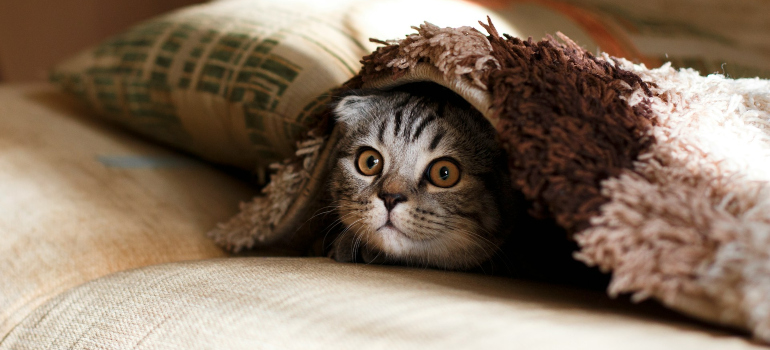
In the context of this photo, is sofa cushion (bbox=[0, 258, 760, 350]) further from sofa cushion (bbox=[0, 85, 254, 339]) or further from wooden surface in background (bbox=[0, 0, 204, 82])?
wooden surface in background (bbox=[0, 0, 204, 82])

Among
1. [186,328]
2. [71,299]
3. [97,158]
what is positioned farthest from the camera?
[97,158]

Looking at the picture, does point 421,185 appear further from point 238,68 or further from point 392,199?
point 238,68

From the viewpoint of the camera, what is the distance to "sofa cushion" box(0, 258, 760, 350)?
446 mm

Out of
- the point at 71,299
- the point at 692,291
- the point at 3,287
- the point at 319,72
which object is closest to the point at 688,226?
the point at 692,291

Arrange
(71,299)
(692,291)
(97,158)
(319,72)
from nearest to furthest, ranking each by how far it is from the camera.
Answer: (692,291)
(71,299)
(319,72)
(97,158)

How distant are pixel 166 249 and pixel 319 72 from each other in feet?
1.28

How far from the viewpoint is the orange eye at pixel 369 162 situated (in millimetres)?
791

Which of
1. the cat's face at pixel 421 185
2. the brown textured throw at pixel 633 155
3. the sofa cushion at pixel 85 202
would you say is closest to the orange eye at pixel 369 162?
the cat's face at pixel 421 185

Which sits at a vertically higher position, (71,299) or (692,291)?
(692,291)

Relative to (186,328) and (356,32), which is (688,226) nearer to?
(186,328)

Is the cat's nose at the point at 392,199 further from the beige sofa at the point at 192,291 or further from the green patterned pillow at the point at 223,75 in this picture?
the green patterned pillow at the point at 223,75

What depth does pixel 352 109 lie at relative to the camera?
0.81 meters

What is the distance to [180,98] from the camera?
109 cm

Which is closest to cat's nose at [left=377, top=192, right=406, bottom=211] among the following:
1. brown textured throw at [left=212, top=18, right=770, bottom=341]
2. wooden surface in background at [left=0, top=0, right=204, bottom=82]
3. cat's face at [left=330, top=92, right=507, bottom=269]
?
cat's face at [left=330, top=92, right=507, bottom=269]
